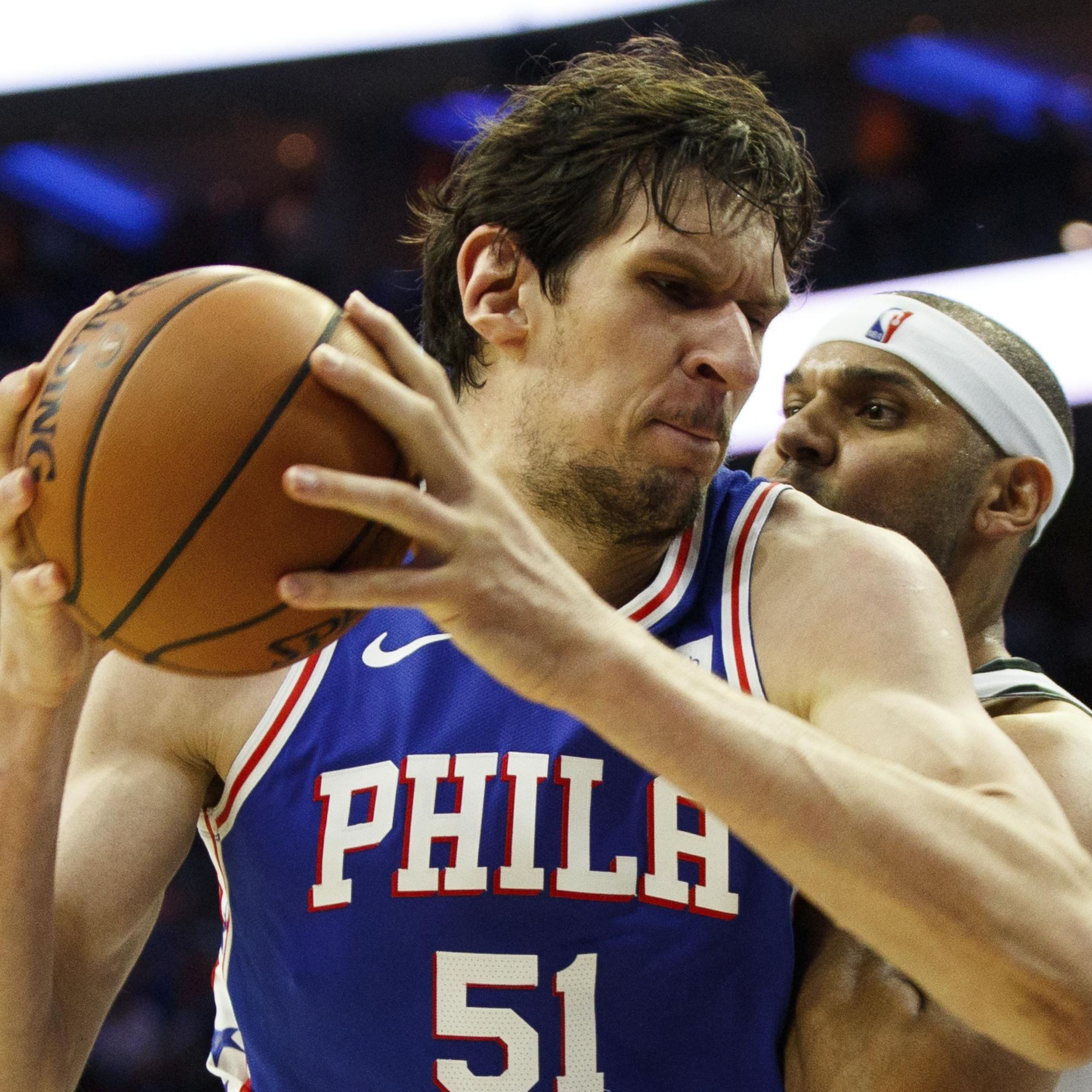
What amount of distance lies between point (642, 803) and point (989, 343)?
1.73m

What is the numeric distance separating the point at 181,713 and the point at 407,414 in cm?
114

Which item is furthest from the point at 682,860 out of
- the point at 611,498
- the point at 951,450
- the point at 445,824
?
the point at 951,450

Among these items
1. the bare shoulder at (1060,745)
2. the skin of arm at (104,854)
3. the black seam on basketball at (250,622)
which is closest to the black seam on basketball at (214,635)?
the black seam on basketball at (250,622)

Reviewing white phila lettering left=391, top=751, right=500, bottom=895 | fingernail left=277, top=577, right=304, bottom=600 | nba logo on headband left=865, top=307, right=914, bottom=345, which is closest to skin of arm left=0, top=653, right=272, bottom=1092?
white phila lettering left=391, top=751, right=500, bottom=895

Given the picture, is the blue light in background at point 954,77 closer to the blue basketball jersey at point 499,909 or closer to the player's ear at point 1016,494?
the player's ear at point 1016,494

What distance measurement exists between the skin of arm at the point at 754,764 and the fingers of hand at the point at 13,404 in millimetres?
464

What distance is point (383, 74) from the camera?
496 inches

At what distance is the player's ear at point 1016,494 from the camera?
326 cm

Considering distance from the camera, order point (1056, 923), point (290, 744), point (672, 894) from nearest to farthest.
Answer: point (1056, 923) → point (672, 894) → point (290, 744)

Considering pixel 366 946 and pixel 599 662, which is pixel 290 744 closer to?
pixel 366 946

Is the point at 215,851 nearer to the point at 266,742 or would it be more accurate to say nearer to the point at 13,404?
the point at 266,742

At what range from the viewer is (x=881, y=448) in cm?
311

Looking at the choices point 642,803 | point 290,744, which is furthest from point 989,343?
point 290,744

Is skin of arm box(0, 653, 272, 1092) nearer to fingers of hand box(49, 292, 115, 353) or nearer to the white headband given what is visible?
fingers of hand box(49, 292, 115, 353)
